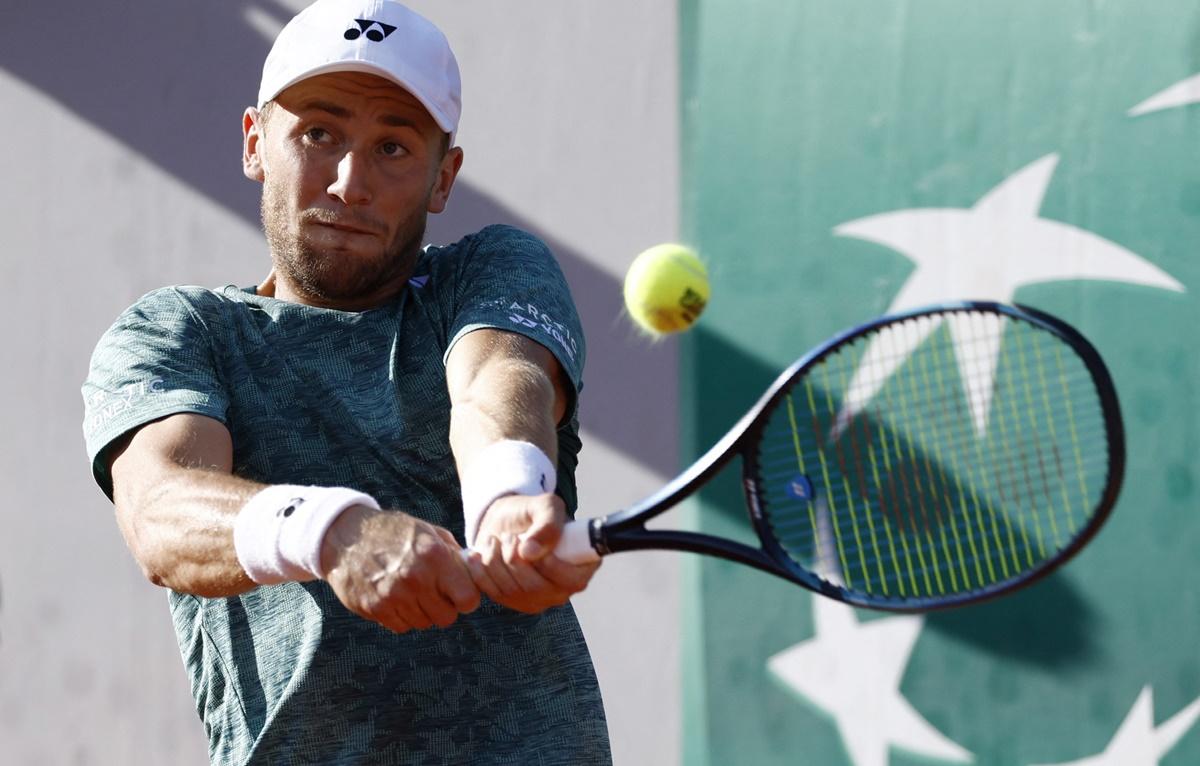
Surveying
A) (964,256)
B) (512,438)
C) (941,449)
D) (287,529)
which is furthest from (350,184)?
(964,256)

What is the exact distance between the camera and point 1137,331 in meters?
3.84

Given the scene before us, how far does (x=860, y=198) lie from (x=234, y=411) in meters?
2.45

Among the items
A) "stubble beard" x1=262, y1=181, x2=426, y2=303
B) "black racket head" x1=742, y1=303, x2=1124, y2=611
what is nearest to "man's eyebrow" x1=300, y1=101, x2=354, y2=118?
"stubble beard" x1=262, y1=181, x2=426, y2=303

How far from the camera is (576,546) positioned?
1633 mm

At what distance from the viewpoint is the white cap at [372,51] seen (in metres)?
2.00

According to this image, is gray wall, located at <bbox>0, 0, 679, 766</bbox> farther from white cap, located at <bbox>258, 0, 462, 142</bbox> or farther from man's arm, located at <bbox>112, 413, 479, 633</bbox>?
man's arm, located at <bbox>112, 413, 479, 633</bbox>

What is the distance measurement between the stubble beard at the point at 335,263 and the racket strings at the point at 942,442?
1218 millimetres

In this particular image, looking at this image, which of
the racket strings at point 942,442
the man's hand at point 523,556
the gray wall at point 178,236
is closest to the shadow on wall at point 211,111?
the gray wall at point 178,236

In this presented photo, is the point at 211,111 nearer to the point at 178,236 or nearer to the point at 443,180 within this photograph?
the point at 178,236

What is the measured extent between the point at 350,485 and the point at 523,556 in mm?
391

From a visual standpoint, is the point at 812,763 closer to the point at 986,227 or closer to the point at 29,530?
the point at 986,227

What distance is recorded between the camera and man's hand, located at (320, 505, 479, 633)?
1519 mm

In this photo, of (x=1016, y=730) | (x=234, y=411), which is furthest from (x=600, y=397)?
(x=234, y=411)

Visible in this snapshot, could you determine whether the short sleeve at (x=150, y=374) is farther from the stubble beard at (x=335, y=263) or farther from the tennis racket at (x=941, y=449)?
the tennis racket at (x=941, y=449)
